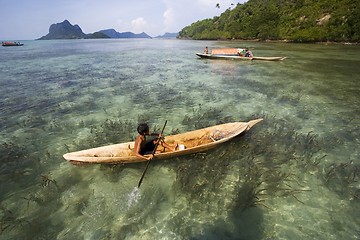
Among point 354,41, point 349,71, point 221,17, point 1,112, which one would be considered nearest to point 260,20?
point 354,41

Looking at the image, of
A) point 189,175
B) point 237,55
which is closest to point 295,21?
point 237,55

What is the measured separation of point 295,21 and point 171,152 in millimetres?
96582

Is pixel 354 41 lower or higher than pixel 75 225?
higher

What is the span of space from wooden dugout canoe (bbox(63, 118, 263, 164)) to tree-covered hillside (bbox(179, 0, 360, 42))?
74.0m

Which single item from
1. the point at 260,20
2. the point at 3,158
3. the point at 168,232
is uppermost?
the point at 260,20

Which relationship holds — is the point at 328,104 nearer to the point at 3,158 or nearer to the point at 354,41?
the point at 3,158

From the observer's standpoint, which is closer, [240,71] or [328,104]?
[328,104]

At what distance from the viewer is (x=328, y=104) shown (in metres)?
16.9

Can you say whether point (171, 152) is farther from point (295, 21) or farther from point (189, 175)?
point (295, 21)

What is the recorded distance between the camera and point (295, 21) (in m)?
86.9

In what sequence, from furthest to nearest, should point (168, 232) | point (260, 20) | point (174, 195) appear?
1. point (260, 20)
2. point (174, 195)
3. point (168, 232)

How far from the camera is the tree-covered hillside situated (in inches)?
2687

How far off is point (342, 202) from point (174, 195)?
5.68 metres

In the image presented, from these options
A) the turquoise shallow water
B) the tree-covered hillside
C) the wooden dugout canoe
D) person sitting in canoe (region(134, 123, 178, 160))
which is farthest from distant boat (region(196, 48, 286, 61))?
the tree-covered hillside
